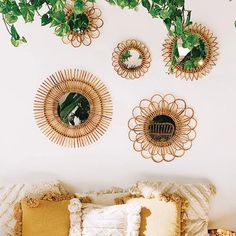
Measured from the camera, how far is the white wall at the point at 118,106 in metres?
3.09

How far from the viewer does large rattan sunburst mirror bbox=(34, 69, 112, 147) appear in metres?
3.12

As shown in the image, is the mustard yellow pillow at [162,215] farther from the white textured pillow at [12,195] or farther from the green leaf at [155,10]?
the green leaf at [155,10]

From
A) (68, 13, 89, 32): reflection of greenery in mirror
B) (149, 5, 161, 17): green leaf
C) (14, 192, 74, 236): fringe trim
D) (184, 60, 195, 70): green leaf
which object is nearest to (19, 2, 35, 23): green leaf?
(149, 5, 161, 17): green leaf

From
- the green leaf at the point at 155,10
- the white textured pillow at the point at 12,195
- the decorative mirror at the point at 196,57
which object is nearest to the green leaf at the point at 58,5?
the green leaf at the point at 155,10

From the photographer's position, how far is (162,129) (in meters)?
3.19

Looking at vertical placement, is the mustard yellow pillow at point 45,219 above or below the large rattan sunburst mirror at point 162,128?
below

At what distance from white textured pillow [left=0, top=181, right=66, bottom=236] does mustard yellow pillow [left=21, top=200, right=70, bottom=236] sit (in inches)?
4.4

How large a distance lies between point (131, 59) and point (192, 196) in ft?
3.55

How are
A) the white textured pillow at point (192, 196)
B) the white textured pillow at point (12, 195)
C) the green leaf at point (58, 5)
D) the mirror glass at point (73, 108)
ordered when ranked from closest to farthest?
the green leaf at point (58, 5) → the white textured pillow at point (12, 195) → the white textured pillow at point (192, 196) → the mirror glass at point (73, 108)

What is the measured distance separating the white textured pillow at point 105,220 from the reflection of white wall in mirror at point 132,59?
1009 millimetres

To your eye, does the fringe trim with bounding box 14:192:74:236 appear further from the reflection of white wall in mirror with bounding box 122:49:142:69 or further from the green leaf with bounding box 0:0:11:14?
the green leaf with bounding box 0:0:11:14

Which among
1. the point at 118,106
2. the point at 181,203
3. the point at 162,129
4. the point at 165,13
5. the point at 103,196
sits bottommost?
the point at 181,203

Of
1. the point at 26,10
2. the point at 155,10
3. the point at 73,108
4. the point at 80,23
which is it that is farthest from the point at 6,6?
the point at 73,108

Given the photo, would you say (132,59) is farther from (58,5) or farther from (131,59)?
(58,5)
